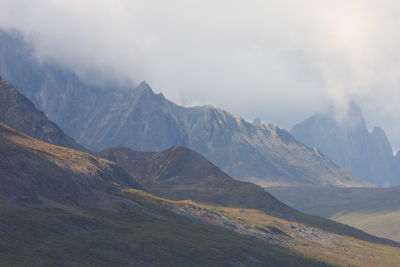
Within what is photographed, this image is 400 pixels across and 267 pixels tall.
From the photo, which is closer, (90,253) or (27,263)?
(27,263)

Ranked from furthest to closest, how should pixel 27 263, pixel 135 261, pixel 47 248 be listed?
1. pixel 135 261
2. pixel 47 248
3. pixel 27 263

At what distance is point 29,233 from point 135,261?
118 feet

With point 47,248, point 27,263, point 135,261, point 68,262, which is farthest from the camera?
point 135,261

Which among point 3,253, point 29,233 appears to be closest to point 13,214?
point 29,233

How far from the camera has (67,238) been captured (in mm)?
196125

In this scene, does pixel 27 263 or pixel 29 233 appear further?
pixel 29 233

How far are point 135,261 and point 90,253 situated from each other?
57.4ft

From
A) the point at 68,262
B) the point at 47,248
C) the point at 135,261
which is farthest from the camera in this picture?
the point at 135,261

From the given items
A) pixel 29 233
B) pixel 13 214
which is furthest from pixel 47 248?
pixel 13 214

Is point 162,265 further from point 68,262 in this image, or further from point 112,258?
point 68,262

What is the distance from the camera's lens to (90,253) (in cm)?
18325

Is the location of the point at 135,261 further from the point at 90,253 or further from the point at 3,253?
the point at 3,253

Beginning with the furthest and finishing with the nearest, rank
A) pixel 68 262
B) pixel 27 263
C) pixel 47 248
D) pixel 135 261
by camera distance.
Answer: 1. pixel 135 261
2. pixel 47 248
3. pixel 68 262
4. pixel 27 263

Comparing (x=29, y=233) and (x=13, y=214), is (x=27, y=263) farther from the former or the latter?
(x=13, y=214)
